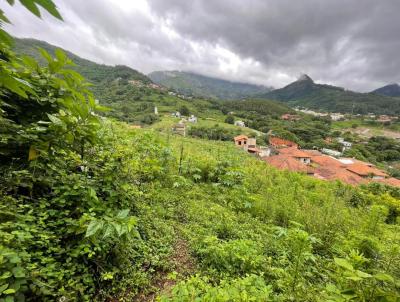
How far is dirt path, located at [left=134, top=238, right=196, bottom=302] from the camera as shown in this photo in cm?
232

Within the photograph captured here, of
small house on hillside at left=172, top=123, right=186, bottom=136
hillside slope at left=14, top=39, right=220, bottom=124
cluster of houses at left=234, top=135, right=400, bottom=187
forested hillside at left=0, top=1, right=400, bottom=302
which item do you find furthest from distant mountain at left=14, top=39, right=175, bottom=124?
forested hillside at left=0, top=1, right=400, bottom=302

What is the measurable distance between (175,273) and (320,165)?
1474 inches

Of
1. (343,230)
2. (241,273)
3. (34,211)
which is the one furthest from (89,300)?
(343,230)

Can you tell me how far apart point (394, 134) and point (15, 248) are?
109 meters

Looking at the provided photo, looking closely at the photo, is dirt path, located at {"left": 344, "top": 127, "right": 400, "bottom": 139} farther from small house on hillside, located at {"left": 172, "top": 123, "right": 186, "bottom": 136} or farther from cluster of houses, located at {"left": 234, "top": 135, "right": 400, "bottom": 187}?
small house on hillside, located at {"left": 172, "top": 123, "right": 186, "bottom": 136}

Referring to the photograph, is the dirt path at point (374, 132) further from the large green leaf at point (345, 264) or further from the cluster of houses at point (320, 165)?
the large green leaf at point (345, 264)

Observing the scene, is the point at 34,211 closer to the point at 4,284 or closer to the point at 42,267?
the point at 42,267

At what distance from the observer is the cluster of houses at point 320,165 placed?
2283 cm

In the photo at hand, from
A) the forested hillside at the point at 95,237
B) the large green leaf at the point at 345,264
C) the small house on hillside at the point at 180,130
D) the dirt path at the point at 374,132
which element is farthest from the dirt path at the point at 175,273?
the dirt path at the point at 374,132

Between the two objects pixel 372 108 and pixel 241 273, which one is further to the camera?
pixel 372 108

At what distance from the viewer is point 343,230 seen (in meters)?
4.93

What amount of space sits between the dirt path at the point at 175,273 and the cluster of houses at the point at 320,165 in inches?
572

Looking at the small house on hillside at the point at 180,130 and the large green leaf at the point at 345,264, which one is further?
the small house on hillside at the point at 180,130

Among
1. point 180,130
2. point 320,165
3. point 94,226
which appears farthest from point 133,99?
point 94,226
